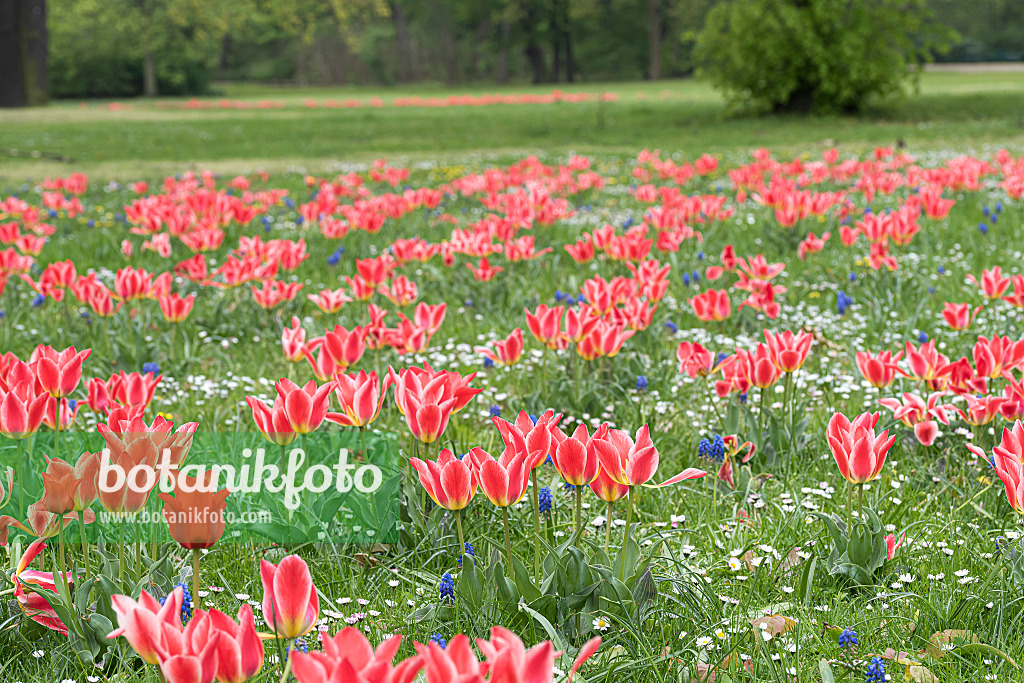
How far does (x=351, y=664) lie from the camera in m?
1.02

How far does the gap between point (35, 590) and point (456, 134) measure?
21.2 metres

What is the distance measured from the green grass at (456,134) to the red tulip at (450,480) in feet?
45.5

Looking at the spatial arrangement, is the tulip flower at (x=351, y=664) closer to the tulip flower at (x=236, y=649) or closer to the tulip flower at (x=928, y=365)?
the tulip flower at (x=236, y=649)

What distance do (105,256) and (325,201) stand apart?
6.39ft

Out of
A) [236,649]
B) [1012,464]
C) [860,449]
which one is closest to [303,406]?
[236,649]

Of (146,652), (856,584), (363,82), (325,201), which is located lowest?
(856,584)

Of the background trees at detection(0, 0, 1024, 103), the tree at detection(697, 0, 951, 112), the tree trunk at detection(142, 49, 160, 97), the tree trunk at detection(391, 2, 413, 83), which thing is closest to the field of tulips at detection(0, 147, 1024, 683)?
the tree at detection(697, 0, 951, 112)

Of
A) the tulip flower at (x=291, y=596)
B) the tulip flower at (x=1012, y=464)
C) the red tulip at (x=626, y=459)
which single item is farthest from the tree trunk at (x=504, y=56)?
the tulip flower at (x=291, y=596)

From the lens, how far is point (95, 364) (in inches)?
166

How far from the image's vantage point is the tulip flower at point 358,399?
2.12 meters

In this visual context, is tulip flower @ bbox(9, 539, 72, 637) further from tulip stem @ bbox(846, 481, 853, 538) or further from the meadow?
tulip stem @ bbox(846, 481, 853, 538)

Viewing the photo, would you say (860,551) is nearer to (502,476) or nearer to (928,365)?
(928,365)

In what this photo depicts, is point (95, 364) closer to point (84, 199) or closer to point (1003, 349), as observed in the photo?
point (1003, 349)

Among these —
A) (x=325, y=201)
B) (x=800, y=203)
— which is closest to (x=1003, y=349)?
(x=800, y=203)
